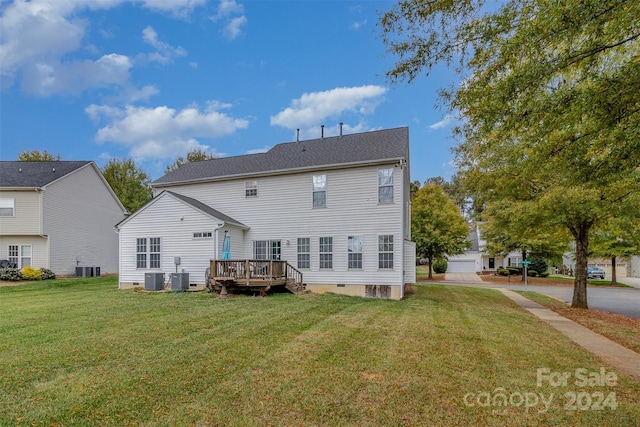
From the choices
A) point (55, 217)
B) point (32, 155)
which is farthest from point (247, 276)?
point (32, 155)

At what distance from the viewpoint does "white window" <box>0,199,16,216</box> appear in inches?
738

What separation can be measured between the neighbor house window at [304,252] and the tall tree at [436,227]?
47.8 ft

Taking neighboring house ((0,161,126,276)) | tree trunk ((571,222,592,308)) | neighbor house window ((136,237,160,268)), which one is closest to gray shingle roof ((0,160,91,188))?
neighboring house ((0,161,126,276))

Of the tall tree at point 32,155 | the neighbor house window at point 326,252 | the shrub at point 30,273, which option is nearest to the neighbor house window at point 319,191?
the neighbor house window at point 326,252

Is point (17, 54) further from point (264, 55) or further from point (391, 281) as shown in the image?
point (391, 281)

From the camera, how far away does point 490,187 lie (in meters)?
13.3

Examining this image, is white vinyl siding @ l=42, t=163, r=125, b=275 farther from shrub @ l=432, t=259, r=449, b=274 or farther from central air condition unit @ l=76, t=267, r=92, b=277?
shrub @ l=432, t=259, r=449, b=274

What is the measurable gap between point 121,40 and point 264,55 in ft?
24.2

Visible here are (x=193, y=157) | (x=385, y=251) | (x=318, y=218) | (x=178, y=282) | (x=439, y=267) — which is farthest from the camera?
(x=193, y=157)

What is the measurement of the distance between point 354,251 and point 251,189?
5797mm

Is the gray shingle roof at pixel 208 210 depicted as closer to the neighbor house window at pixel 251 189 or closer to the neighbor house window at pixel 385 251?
the neighbor house window at pixel 251 189

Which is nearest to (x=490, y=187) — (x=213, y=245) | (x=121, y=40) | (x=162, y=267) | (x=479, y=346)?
(x=479, y=346)

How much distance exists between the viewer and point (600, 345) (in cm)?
734

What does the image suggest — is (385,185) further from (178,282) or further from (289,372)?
(289,372)
